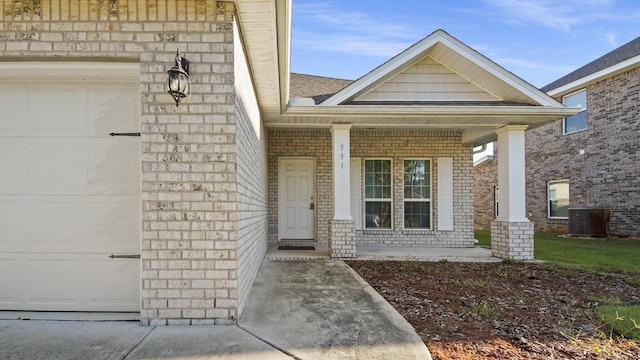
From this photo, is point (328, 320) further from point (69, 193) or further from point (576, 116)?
point (576, 116)

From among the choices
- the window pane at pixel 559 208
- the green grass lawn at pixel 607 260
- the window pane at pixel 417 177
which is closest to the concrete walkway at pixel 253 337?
the green grass lawn at pixel 607 260

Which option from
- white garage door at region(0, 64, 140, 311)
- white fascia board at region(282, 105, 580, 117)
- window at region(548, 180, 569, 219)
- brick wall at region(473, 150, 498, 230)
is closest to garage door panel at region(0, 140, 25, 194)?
white garage door at region(0, 64, 140, 311)

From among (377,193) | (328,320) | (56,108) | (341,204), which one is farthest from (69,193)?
(377,193)

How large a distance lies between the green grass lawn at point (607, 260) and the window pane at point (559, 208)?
255cm

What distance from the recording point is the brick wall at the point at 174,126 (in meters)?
2.80

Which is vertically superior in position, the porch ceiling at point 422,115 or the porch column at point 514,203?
the porch ceiling at point 422,115

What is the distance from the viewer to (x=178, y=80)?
8.56 ft

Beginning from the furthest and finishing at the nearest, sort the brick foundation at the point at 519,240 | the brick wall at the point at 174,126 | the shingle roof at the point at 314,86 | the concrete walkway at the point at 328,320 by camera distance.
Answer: the shingle roof at the point at 314,86
the brick foundation at the point at 519,240
the brick wall at the point at 174,126
the concrete walkway at the point at 328,320

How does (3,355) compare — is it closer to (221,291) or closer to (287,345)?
(221,291)

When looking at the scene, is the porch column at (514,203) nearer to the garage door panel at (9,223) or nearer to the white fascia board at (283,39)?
the white fascia board at (283,39)

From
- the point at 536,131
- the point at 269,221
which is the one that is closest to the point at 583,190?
the point at 536,131

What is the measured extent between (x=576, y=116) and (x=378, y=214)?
30.1 feet

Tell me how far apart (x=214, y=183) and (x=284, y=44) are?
1800 mm

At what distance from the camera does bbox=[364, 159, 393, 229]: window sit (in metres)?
8.16
